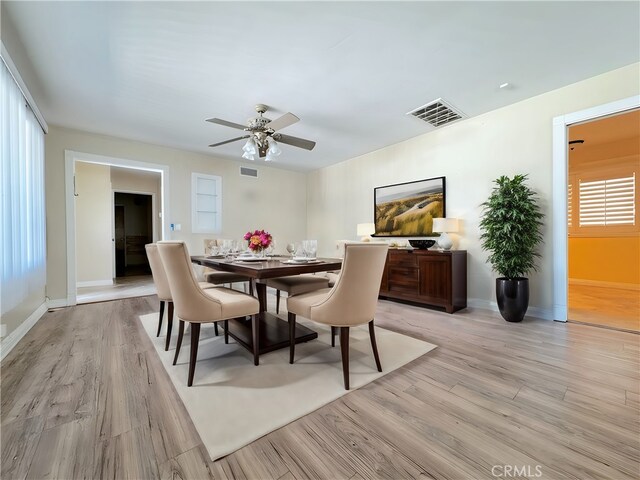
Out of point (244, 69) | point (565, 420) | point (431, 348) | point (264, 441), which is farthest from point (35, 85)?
point (565, 420)

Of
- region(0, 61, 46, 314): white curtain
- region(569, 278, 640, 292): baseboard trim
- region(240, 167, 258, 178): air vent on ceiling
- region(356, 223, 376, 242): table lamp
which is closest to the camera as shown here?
region(0, 61, 46, 314): white curtain

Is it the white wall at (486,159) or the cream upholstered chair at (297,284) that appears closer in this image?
the cream upholstered chair at (297,284)

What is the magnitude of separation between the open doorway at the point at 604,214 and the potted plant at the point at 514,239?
147cm

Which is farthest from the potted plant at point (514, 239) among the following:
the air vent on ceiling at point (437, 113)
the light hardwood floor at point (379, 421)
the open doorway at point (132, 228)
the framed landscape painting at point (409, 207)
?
the open doorway at point (132, 228)

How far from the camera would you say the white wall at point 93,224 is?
548 centimetres

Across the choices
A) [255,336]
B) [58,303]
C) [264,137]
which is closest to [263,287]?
[255,336]

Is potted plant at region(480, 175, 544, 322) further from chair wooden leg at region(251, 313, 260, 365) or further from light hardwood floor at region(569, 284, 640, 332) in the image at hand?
chair wooden leg at region(251, 313, 260, 365)

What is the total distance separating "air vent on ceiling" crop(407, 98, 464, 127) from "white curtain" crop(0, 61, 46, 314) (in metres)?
4.11

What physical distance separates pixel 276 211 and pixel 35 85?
13.5ft

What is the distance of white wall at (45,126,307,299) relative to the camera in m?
3.89

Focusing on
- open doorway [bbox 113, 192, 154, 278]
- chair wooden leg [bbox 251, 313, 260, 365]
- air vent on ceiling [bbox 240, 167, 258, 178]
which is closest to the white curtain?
chair wooden leg [bbox 251, 313, 260, 365]

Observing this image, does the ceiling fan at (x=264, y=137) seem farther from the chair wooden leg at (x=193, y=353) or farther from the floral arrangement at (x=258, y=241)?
the chair wooden leg at (x=193, y=353)

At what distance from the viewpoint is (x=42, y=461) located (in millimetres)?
1166

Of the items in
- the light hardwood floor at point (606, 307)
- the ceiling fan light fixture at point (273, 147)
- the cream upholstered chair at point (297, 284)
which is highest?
the ceiling fan light fixture at point (273, 147)
